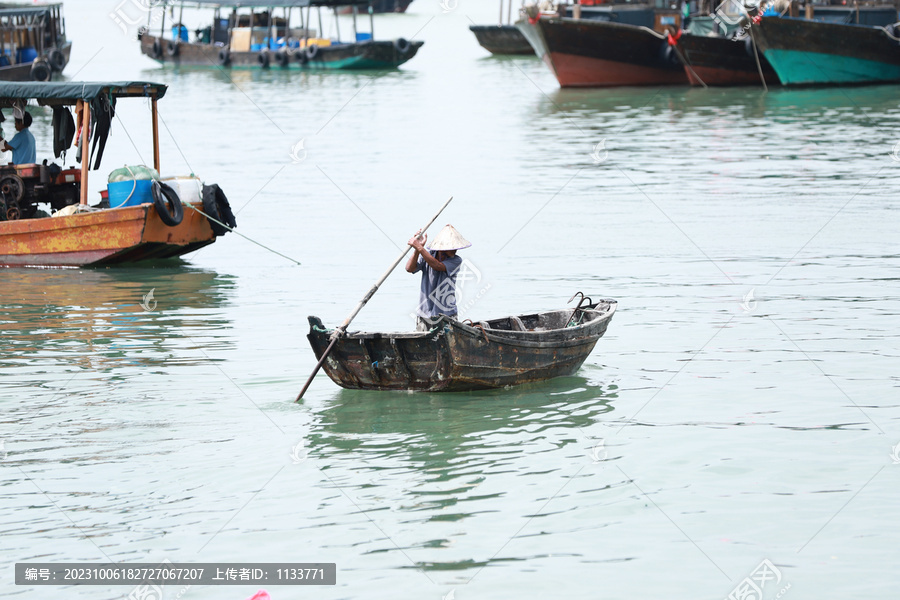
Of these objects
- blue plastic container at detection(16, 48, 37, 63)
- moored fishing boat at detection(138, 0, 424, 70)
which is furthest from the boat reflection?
moored fishing boat at detection(138, 0, 424, 70)

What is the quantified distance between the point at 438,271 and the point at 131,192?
226 inches

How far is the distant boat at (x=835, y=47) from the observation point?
30547mm

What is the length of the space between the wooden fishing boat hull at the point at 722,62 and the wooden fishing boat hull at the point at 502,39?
17.6 meters

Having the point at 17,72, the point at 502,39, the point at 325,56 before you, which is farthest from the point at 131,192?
the point at 502,39

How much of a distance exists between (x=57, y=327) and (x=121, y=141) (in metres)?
A: 17.7

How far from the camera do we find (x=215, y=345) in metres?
10.7

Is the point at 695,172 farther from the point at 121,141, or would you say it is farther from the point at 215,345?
the point at 121,141

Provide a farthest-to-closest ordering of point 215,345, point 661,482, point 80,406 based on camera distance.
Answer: point 215,345 → point 80,406 → point 661,482

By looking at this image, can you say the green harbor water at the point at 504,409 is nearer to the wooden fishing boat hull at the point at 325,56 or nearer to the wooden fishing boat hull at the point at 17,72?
the wooden fishing boat hull at the point at 17,72

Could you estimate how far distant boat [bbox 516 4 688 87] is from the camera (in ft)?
109

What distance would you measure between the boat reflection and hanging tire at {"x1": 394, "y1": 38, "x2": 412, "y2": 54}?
106 feet

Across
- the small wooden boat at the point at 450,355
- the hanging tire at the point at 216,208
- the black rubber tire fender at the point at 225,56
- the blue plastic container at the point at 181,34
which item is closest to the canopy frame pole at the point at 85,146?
the hanging tire at the point at 216,208

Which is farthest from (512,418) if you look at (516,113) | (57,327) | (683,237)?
(516,113)

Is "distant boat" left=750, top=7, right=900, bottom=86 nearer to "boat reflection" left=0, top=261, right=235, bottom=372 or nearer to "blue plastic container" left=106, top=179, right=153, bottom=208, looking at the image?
"blue plastic container" left=106, top=179, right=153, bottom=208
